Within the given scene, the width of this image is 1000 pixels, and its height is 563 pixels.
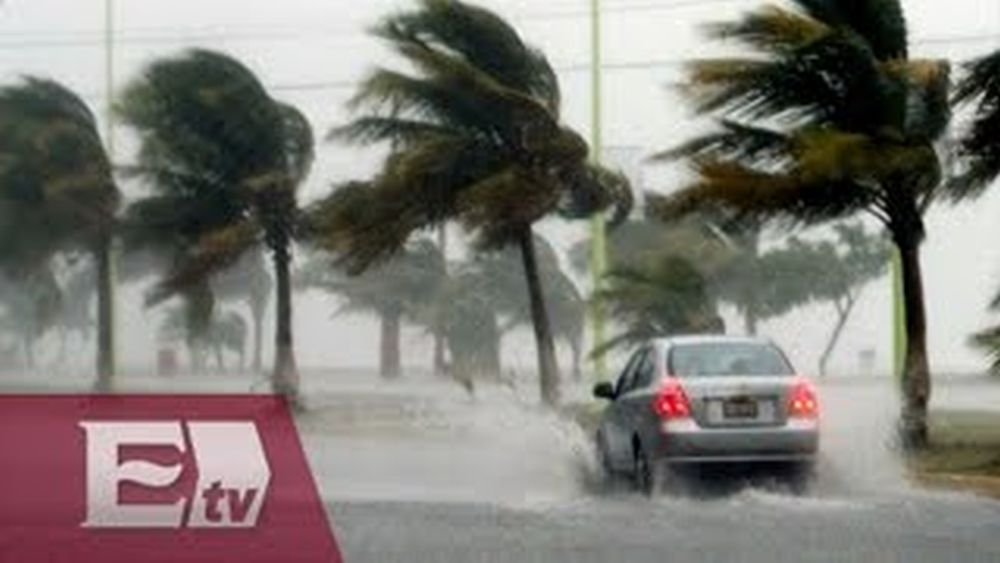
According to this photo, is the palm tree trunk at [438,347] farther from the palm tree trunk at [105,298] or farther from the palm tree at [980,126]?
the palm tree at [980,126]

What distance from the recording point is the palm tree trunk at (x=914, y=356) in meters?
21.8

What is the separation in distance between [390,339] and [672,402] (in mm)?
19907

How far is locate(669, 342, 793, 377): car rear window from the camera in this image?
16438mm

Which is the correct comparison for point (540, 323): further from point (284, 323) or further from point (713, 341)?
point (713, 341)

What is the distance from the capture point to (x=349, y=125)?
29.3 m

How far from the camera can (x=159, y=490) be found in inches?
520

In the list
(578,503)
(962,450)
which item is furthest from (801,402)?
(962,450)

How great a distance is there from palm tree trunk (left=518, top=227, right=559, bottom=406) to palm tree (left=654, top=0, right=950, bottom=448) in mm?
7232

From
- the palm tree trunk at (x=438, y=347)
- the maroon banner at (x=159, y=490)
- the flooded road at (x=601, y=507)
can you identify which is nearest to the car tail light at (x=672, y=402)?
the flooded road at (x=601, y=507)

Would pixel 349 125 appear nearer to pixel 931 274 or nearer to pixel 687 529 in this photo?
pixel 931 274

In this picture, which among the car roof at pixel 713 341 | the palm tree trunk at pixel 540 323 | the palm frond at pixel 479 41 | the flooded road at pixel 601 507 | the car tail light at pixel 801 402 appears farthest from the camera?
the palm tree trunk at pixel 540 323

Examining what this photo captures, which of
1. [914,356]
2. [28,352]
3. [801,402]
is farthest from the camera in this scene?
[914,356]

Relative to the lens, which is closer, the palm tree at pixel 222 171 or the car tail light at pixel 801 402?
the car tail light at pixel 801 402

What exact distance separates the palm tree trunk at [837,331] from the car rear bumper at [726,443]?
12455 millimetres
